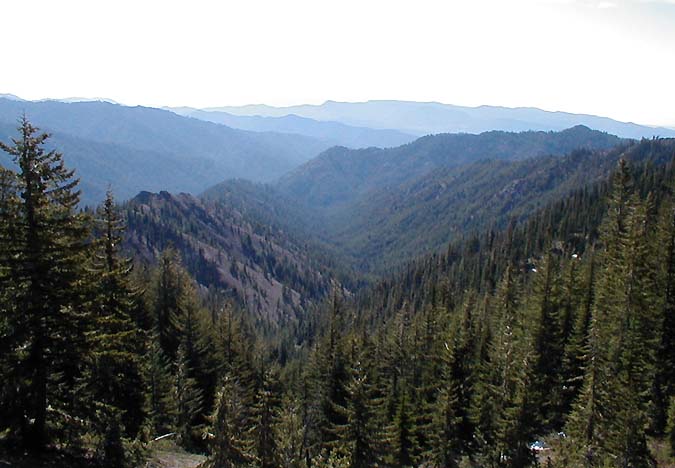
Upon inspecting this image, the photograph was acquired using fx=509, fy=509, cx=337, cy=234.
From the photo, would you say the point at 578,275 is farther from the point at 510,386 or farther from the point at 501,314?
the point at 510,386

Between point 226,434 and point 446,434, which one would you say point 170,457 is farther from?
point 446,434

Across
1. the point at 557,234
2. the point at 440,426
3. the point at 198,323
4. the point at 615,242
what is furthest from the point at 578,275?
the point at 557,234

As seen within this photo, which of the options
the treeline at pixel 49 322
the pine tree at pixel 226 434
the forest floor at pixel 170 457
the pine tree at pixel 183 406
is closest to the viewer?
the treeline at pixel 49 322

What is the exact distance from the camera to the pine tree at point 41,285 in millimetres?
17375

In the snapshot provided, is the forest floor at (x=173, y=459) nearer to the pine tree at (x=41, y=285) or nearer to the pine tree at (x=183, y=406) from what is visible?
the pine tree at (x=183, y=406)

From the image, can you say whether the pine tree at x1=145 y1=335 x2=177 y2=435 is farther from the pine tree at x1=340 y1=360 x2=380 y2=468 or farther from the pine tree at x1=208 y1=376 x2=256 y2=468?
the pine tree at x1=208 y1=376 x2=256 y2=468

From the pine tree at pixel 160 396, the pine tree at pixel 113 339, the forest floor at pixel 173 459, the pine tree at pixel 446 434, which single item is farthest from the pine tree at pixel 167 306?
the pine tree at pixel 446 434

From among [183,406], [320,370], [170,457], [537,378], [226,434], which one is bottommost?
[183,406]

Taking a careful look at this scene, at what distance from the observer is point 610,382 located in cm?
2920

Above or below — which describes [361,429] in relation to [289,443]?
below

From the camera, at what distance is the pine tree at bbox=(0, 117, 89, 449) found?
1738 centimetres

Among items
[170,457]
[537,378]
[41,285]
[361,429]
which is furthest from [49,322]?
[537,378]

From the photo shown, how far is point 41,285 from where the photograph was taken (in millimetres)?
17672

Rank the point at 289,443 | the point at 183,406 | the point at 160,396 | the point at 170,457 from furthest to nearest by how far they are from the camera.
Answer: the point at 160,396
the point at 183,406
the point at 170,457
the point at 289,443
